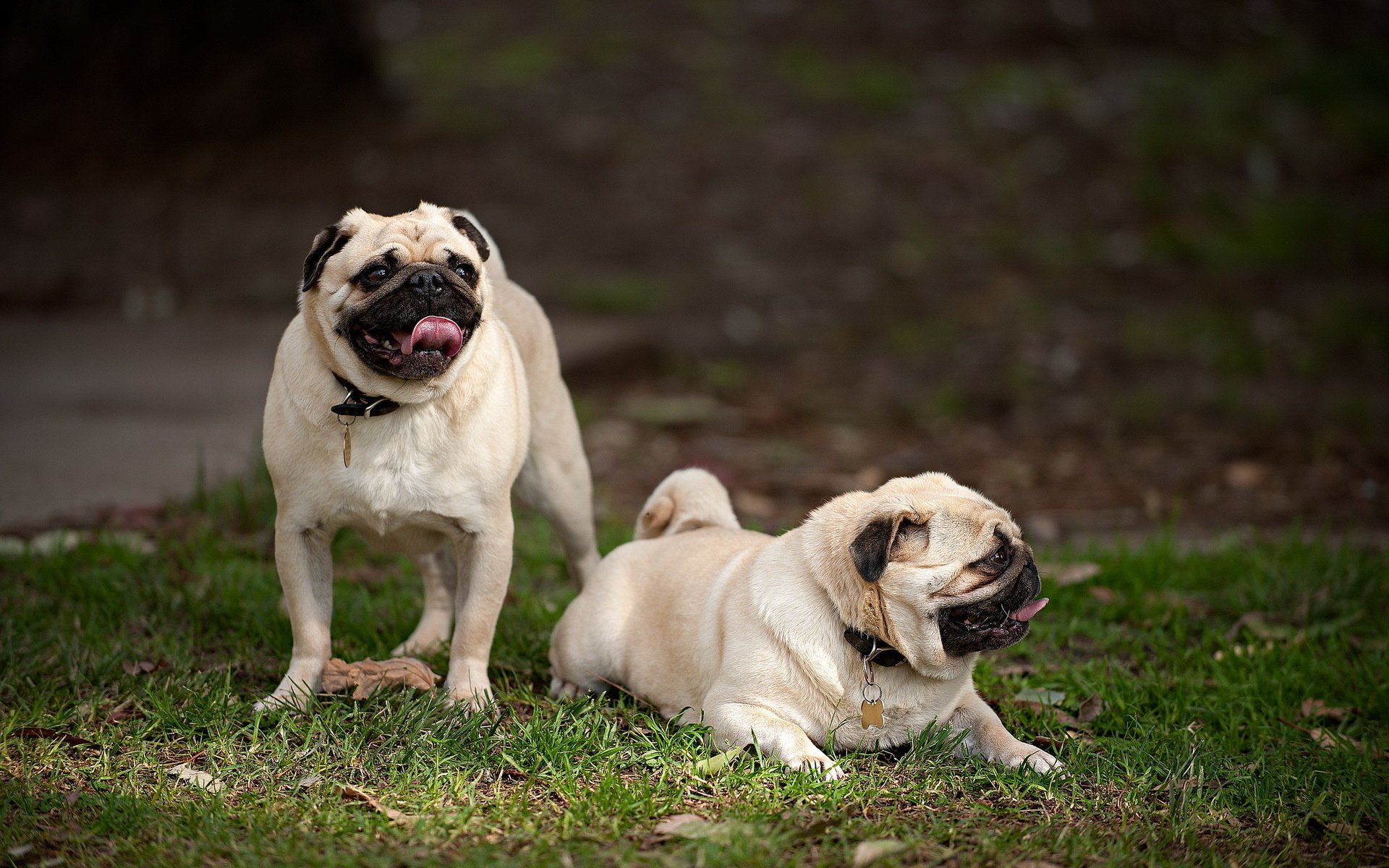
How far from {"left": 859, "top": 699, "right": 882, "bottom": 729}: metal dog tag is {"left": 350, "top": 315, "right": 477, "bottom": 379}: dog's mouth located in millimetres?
1601

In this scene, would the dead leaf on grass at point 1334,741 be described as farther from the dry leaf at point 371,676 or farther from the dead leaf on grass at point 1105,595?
the dry leaf at point 371,676

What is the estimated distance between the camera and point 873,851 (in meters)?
3.18

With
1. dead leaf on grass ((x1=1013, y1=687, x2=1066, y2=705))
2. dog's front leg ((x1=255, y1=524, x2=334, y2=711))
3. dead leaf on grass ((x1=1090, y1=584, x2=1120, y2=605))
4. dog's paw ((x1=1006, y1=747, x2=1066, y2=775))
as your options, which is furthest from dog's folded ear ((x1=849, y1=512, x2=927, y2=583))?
dead leaf on grass ((x1=1090, y1=584, x2=1120, y2=605))

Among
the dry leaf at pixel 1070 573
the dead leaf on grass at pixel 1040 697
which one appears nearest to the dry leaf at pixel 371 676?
the dead leaf on grass at pixel 1040 697

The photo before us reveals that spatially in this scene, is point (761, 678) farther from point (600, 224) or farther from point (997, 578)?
point (600, 224)

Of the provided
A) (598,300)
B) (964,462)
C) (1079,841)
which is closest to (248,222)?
(598,300)

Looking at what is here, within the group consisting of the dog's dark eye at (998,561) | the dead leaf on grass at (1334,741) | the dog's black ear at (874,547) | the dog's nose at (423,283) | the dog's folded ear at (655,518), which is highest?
the dog's nose at (423,283)

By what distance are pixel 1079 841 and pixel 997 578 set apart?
730 mm

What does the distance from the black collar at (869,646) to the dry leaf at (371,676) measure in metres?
1.40

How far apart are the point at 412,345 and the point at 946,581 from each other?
1.68 m

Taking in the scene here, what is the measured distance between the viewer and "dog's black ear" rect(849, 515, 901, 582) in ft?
11.4

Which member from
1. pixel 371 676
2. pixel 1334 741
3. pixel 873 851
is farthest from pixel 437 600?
pixel 1334 741

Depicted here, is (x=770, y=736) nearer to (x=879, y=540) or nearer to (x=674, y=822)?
(x=674, y=822)

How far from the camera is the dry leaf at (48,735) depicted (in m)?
3.76
